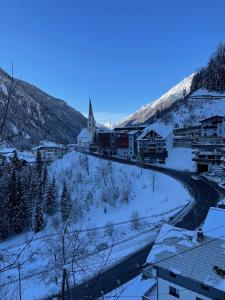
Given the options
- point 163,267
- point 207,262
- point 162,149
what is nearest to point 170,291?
point 163,267

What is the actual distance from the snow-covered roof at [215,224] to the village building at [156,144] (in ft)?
127

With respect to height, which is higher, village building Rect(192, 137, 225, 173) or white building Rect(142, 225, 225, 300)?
village building Rect(192, 137, 225, 173)

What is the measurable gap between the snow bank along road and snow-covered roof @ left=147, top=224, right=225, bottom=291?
2892mm

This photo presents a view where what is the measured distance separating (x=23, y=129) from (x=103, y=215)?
39.0m

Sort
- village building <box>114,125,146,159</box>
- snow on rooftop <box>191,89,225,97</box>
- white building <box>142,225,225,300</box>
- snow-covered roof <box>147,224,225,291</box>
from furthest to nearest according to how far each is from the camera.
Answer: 1. snow on rooftop <box>191,89,225,97</box>
2. village building <box>114,125,146,159</box>
3. snow-covered roof <box>147,224,225,291</box>
4. white building <box>142,225,225,300</box>

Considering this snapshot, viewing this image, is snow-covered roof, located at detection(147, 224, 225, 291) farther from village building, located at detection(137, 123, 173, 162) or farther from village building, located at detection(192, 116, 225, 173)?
village building, located at detection(137, 123, 173, 162)

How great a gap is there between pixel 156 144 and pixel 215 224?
41.1 metres

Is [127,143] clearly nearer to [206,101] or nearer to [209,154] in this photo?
[209,154]

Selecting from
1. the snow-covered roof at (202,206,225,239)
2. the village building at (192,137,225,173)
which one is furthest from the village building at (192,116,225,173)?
the snow-covered roof at (202,206,225,239)

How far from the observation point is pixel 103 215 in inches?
1631

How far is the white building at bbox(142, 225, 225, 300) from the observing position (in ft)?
44.3

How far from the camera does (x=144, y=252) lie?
2428 cm

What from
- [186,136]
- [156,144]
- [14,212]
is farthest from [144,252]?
[186,136]

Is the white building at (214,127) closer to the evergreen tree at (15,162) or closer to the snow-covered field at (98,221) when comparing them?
the snow-covered field at (98,221)
